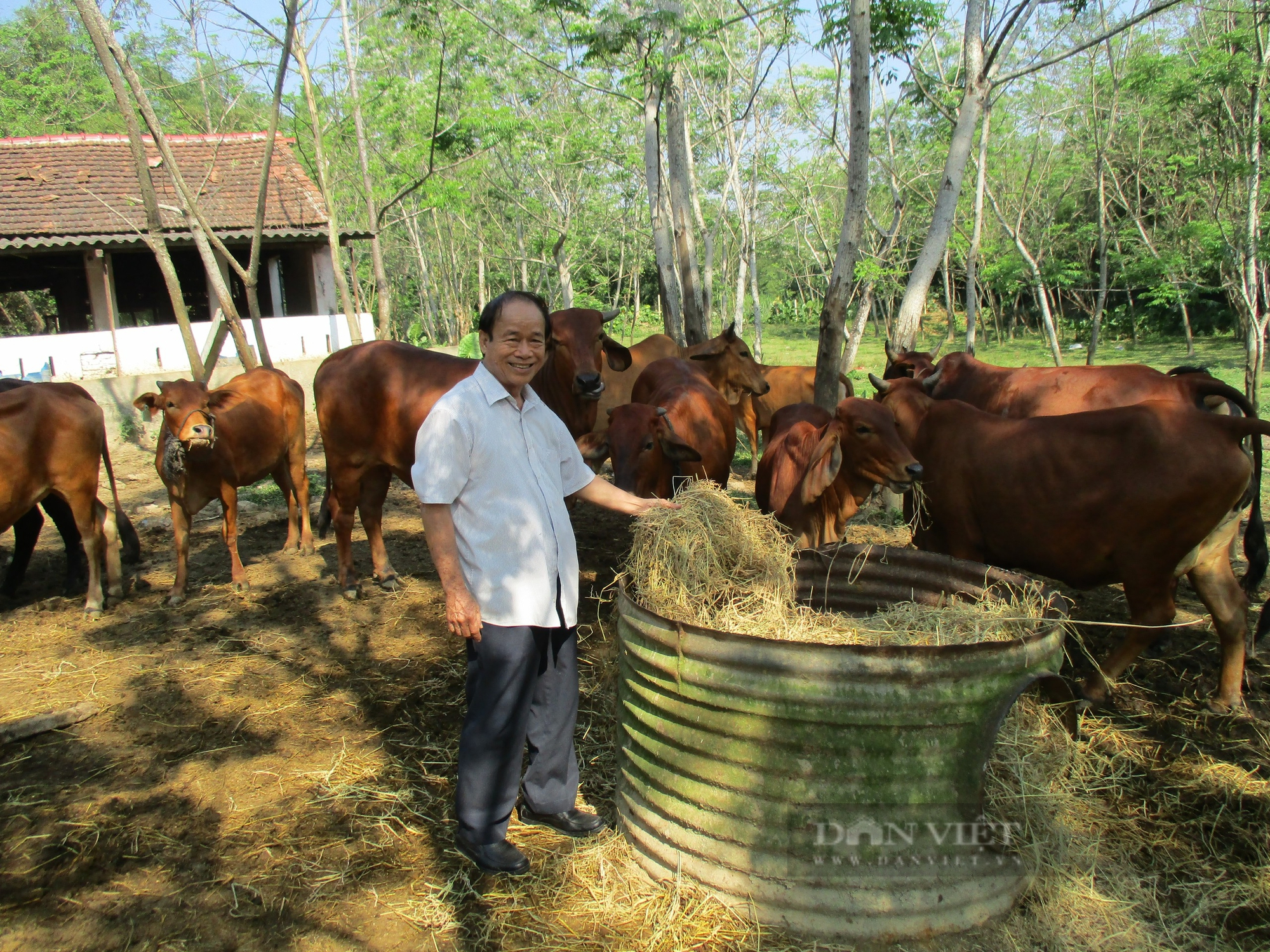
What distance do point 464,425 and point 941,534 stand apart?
3197 mm

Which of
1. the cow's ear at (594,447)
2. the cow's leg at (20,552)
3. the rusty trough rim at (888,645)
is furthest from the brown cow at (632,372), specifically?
the rusty trough rim at (888,645)

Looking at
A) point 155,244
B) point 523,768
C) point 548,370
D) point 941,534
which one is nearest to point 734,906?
point 523,768

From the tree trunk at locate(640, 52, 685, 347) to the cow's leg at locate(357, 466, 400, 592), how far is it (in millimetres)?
5913

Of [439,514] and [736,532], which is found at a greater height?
[439,514]

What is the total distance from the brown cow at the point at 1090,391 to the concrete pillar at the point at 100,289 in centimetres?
1605

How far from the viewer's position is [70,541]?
22.4ft

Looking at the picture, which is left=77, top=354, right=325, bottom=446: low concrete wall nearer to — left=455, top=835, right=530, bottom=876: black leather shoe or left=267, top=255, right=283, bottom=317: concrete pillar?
left=267, top=255, right=283, bottom=317: concrete pillar

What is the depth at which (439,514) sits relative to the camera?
3.02 metres

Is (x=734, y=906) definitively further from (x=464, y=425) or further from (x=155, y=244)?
(x=155, y=244)

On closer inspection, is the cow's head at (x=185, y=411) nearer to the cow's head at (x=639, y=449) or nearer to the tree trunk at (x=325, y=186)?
the cow's head at (x=639, y=449)

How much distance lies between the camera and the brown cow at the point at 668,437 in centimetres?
518

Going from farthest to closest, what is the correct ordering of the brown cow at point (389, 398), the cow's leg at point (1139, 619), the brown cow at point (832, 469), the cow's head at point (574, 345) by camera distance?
the cow's head at point (574, 345) → the brown cow at point (389, 398) → the brown cow at point (832, 469) → the cow's leg at point (1139, 619)

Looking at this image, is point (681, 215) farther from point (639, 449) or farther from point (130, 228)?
point (130, 228)

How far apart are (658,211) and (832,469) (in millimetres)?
7683
